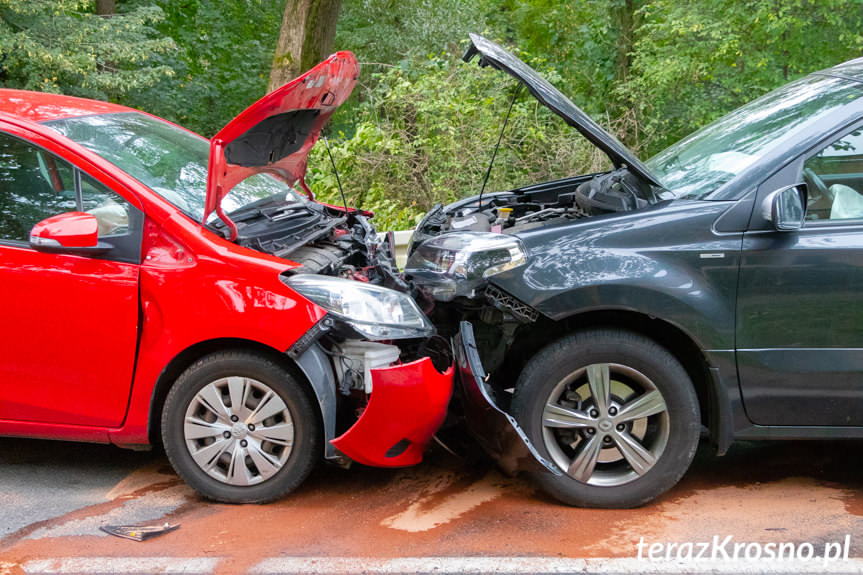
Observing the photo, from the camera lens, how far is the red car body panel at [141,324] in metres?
3.56

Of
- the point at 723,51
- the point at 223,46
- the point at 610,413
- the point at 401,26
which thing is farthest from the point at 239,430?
the point at 223,46

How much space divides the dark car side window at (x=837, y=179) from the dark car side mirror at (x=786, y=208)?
132 millimetres

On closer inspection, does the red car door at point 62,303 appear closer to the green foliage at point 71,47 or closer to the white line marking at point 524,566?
the white line marking at point 524,566

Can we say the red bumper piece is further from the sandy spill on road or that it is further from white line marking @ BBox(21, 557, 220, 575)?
white line marking @ BBox(21, 557, 220, 575)

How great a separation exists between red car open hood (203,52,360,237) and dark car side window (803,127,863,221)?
2.36m

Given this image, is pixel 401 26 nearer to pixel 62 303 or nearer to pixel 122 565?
pixel 62 303

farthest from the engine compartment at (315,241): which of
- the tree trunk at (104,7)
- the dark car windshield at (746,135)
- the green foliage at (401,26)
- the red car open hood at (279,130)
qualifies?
the green foliage at (401,26)

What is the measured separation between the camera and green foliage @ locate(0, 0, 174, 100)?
10289 millimetres

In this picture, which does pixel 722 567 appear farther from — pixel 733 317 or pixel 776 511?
pixel 733 317

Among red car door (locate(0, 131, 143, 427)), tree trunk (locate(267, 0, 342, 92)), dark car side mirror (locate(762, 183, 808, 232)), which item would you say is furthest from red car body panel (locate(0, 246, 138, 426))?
tree trunk (locate(267, 0, 342, 92))

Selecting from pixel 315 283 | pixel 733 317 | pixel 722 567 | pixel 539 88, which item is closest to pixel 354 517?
pixel 315 283

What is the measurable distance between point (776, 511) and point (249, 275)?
8.77 feet

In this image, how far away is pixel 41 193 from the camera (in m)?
3.86

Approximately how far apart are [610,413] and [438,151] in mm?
6150
